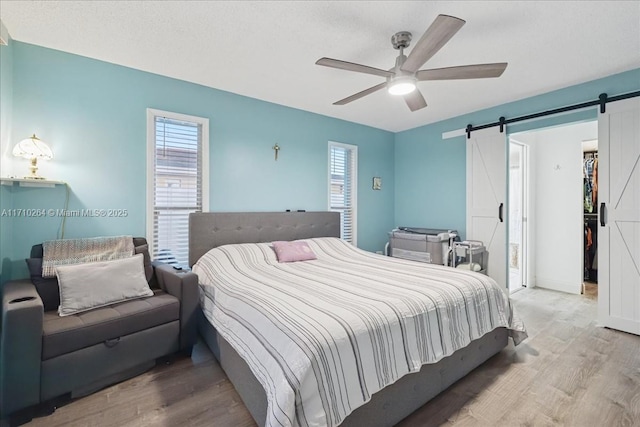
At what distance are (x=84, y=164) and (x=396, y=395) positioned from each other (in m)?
3.23

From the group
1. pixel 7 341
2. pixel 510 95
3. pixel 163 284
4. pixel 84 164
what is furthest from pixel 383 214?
pixel 7 341

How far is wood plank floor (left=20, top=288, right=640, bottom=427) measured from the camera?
5.69ft

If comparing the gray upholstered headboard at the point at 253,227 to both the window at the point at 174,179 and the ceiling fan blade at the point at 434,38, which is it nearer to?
the window at the point at 174,179

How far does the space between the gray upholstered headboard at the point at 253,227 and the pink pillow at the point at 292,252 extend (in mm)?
415

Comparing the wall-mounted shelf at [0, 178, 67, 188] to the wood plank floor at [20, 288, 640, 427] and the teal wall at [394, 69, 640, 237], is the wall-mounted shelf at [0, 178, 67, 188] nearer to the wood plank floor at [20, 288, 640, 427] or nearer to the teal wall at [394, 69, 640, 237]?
the wood plank floor at [20, 288, 640, 427]

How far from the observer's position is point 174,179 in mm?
3221

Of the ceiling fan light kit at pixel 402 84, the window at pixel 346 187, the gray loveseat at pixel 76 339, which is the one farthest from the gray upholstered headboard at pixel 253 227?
the ceiling fan light kit at pixel 402 84

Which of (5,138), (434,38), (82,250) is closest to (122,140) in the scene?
(5,138)

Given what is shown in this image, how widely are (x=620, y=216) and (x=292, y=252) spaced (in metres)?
3.51

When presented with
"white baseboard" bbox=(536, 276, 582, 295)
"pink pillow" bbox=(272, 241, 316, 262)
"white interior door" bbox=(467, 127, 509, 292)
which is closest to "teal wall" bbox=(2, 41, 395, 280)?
"pink pillow" bbox=(272, 241, 316, 262)

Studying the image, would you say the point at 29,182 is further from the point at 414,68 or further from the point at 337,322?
the point at 414,68

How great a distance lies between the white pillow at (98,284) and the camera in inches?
82.4

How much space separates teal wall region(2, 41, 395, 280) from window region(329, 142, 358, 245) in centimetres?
52

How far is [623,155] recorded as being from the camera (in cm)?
299
